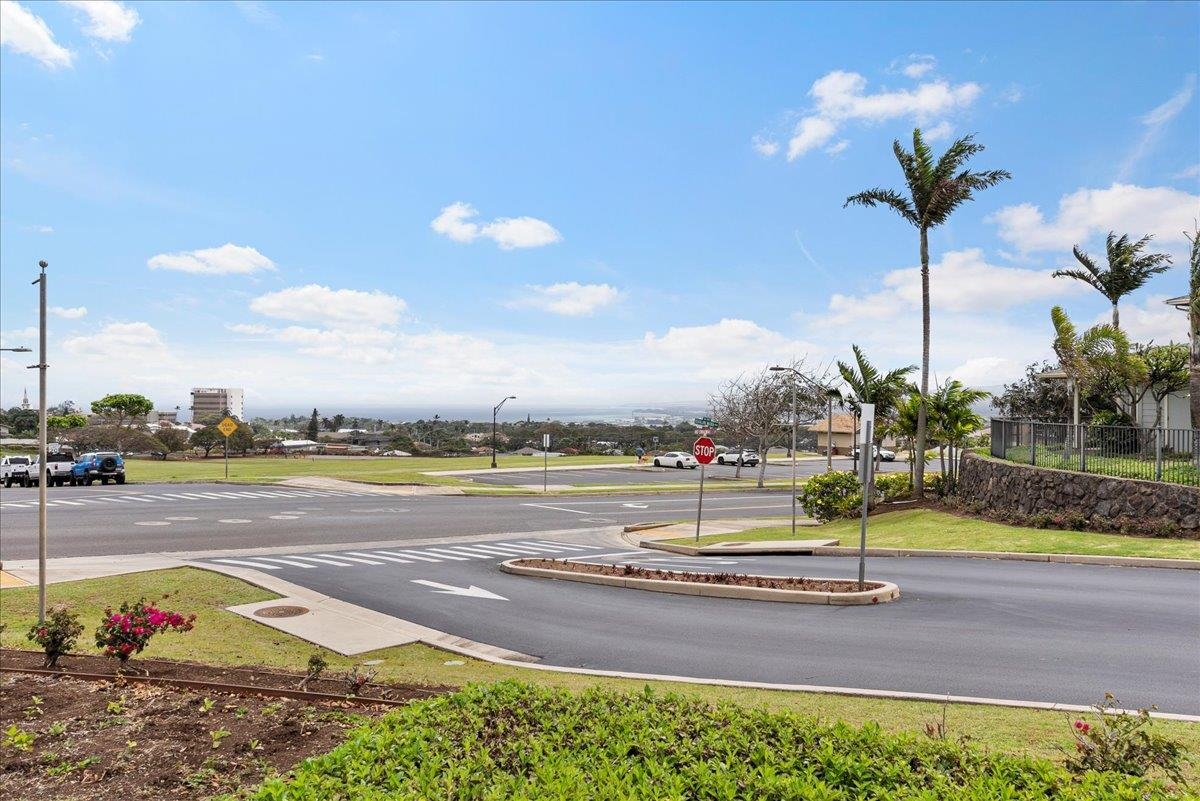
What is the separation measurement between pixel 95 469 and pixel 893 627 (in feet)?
153

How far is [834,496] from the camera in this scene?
28641 millimetres

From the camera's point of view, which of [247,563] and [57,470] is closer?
[247,563]

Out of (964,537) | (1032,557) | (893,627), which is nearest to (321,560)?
(893,627)

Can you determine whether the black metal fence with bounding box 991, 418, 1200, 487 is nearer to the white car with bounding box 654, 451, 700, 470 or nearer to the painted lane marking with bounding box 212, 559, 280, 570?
the painted lane marking with bounding box 212, 559, 280, 570

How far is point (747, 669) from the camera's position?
370 inches

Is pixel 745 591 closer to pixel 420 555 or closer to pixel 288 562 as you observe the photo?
pixel 420 555

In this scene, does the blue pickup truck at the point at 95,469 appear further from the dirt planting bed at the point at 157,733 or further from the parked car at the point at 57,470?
the dirt planting bed at the point at 157,733

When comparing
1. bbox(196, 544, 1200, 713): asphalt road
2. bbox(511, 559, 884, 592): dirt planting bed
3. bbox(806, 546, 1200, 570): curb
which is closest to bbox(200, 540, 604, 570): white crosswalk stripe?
bbox(196, 544, 1200, 713): asphalt road

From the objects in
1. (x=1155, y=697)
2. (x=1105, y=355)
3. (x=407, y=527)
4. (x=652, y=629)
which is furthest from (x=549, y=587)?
(x=1105, y=355)

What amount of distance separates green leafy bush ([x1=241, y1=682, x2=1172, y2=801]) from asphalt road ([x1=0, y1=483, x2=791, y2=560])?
18490 mm

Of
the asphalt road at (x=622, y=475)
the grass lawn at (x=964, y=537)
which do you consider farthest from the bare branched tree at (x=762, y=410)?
the grass lawn at (x=964, y=537)

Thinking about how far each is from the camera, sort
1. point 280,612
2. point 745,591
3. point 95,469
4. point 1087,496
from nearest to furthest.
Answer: point 280,612 → point 745,591 → point 1087,496 → point 95,469

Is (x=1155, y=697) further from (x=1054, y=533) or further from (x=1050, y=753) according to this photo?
(x=1054, y=533)

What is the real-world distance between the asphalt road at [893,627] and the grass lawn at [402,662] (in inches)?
33.0
